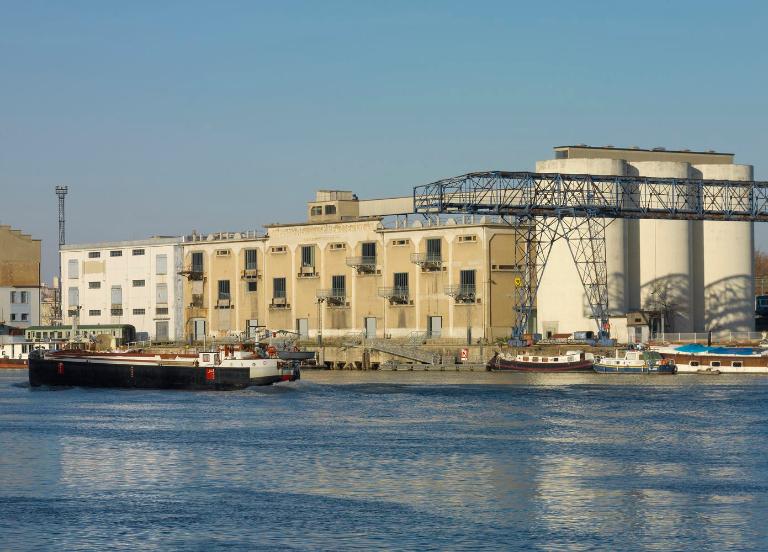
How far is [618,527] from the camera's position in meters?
41.2

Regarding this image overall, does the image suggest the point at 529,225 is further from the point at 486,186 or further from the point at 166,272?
the point at 166,272

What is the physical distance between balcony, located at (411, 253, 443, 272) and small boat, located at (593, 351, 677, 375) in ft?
69.0

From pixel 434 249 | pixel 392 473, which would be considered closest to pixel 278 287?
pixel 434 249

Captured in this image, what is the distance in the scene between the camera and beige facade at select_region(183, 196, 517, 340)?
127 metres

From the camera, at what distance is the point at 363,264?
134 meters

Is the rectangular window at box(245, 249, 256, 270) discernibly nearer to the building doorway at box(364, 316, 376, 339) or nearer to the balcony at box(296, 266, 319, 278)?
the balcony at box(296, 266, 319, 278)

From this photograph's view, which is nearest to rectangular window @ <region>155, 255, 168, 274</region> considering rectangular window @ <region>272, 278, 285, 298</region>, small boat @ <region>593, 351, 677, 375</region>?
rectangular window @ <region>272, 278, 285, 298</region>

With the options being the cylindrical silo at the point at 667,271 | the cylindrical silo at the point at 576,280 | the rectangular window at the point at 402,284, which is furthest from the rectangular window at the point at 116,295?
the cylindrical silo at the point at 667,271

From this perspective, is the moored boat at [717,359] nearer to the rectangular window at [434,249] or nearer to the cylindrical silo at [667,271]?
the cylindrical silo at [667,271]

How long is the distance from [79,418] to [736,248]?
73.6 m

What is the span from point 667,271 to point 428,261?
845 inches

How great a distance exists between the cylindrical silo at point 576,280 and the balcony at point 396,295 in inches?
527

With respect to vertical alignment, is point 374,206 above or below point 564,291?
above

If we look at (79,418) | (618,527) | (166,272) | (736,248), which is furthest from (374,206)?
(618,527)
